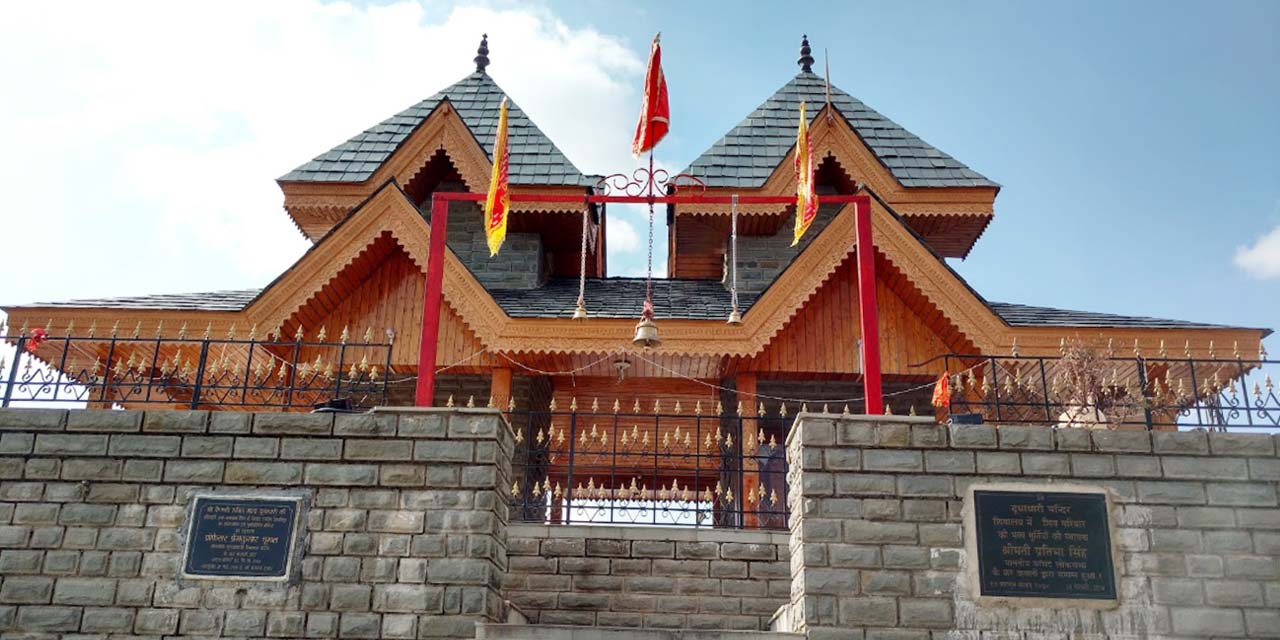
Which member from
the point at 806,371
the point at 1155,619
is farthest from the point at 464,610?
the point at 806,371

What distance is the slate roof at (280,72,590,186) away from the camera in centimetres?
1534

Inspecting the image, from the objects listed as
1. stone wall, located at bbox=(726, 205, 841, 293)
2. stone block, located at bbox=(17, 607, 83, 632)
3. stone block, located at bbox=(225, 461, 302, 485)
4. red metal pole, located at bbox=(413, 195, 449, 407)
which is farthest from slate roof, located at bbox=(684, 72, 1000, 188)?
stone block, located at bbox=(17, 607, 83, 632)

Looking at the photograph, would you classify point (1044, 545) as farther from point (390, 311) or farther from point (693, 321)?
point (390, 311)

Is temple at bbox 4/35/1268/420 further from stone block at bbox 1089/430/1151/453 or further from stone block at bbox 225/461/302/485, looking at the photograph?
stone block at bbox 1089/430/1151/453

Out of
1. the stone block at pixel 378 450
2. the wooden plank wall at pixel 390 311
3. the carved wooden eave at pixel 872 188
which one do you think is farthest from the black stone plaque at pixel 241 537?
the carved wooden eave at pixel 872 188

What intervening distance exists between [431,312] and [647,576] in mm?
3262

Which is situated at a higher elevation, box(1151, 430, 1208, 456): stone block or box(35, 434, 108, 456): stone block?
box(1151, 430, 1208, 456): stone block

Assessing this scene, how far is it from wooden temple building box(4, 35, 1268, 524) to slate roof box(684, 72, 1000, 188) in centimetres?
5

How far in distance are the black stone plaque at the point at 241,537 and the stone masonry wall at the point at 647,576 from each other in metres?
2.26

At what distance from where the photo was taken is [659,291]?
47.9ft

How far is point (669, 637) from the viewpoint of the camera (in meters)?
6.80

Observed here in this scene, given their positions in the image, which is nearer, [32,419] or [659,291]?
[32,419]

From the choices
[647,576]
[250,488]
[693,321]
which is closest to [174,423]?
[250,488]

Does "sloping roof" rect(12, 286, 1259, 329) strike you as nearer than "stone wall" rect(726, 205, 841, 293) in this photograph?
Yes
